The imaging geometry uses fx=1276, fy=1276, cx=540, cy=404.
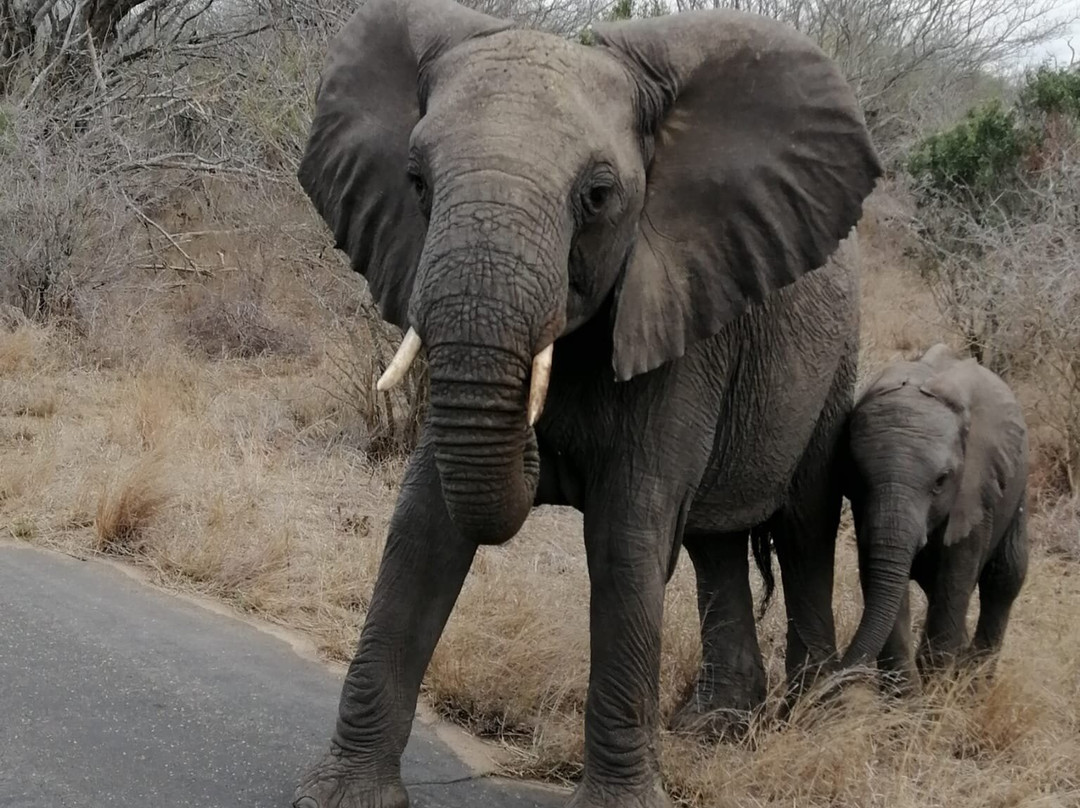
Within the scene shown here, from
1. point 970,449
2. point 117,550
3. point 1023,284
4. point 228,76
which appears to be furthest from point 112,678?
point 228,76

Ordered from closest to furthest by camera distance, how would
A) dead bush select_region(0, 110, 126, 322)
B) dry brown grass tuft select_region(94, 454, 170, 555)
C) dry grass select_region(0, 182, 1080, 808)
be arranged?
1. dry grass select_region(0, 182, 1080, 808)
2. dry brown grass tuft select_region(94, 454, 170, 555)
3. dead bush select_region(0, 110, 126, 322)

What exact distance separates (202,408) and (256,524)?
2.73m

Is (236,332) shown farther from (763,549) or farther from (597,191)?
(597,191)

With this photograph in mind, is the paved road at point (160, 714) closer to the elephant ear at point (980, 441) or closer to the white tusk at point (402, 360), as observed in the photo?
the white tusk at point (402, 360)

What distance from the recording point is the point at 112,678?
13.9 feet

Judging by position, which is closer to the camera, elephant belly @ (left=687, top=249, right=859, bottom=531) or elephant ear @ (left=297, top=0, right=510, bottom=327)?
elephant ear @ (left=297, top=0, right=510, bottom=327)

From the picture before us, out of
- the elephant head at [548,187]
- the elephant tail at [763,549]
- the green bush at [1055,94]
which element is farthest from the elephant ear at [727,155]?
the green bush at [1055,94]

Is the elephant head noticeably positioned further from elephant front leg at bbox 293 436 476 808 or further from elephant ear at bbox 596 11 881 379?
elephant front leg at bbox 293 436 476 808

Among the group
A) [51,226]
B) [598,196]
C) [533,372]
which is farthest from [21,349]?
[533,372]

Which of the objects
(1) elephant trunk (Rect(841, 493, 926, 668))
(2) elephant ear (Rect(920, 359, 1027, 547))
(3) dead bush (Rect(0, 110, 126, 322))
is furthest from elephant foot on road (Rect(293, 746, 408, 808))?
(3) dead bush (Rect(0, 110, 126, 322))

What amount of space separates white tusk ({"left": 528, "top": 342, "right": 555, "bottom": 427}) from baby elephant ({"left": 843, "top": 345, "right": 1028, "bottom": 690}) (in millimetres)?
1948

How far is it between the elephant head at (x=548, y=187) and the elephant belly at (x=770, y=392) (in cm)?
45

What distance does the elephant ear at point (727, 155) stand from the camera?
3.08 m

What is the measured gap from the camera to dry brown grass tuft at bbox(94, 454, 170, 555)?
596 cm
